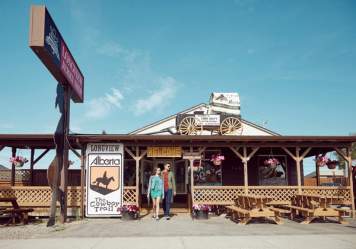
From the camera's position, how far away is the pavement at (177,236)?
6.84 metres

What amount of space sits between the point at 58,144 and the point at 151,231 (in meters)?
4.12

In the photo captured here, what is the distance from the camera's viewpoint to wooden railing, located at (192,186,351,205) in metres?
13.1

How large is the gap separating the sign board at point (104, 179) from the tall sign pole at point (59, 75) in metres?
1.41

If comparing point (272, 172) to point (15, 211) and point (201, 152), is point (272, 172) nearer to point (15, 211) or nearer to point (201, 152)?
point (201, 152)

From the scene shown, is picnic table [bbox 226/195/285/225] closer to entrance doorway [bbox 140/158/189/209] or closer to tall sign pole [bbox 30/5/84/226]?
tall sign pole [bbox 30/5/84/226]

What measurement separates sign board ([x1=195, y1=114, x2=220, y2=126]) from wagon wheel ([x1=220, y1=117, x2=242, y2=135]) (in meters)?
0.33

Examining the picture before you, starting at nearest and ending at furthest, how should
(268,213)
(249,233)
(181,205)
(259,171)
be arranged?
1. (249,233)
2. (268,213)
3. (181,205)
4. (259,171)

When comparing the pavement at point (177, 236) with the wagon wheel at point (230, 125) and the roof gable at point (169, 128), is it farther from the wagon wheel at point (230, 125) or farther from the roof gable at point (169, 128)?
the roof gable at point (169, 128)

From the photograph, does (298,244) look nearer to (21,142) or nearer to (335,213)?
(335,213)

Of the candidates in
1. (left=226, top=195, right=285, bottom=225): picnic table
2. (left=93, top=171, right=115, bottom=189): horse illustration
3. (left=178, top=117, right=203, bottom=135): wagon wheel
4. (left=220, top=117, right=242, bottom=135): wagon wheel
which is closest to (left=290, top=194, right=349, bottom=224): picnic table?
(left=226, top=195, right=285, bottom=225): picnic table

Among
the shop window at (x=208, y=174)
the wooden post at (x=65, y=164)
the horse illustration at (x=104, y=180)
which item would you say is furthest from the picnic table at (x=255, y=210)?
the shop window at (x=208, y=174)

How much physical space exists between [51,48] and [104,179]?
5188 millimetres

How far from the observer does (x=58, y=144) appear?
10711mm

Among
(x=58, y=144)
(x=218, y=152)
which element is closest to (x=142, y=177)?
(x=218, y=152)
